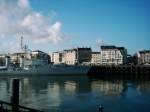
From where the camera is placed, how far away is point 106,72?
120m

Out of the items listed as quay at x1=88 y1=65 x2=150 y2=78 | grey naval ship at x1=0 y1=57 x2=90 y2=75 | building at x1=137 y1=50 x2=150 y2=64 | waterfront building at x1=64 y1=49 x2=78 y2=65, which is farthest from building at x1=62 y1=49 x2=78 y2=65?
grey naval ship at x1=0 y1=57 x2=90 y2=75

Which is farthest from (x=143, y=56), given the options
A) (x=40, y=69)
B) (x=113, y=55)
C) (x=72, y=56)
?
(x=40, y=69)

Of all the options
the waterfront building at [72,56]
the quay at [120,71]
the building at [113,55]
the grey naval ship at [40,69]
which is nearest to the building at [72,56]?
the waterfront building at [72,56]

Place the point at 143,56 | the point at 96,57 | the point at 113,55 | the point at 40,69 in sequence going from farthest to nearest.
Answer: the point at 96,57 → the point at 143,56 → the point at 113,55 → the point at 40,69

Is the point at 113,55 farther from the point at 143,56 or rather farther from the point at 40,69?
the point at 40,69

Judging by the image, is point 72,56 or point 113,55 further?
point 72,56

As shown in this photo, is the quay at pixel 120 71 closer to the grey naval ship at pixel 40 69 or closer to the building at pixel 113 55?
the grey naval ship at pixel 40 69

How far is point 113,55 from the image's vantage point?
178 m

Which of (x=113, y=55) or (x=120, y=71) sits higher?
(x=113, y=55)

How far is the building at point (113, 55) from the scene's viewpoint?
176 meters

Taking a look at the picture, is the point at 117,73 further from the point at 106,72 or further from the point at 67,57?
the point at 67,57

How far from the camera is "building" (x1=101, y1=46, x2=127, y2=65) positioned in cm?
17650

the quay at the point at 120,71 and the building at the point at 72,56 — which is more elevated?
the building at the point at 72,56

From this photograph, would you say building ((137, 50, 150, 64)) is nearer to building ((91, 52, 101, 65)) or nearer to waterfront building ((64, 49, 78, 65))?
building ((91, 52, 101, 65))
